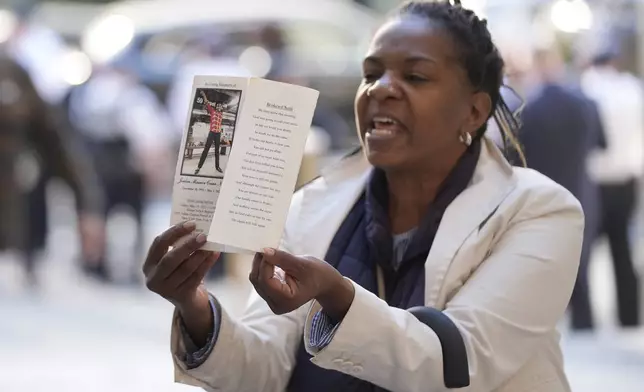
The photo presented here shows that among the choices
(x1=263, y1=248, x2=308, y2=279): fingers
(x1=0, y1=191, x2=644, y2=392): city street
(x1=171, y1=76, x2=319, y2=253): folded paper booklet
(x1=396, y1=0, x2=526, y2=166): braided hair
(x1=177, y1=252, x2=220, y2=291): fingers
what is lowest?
(x1=0, y1=191, x2=644, y2=392): city street

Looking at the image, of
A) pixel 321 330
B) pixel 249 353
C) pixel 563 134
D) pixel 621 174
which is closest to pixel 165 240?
pixel 321 330

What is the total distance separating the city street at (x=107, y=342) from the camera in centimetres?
666

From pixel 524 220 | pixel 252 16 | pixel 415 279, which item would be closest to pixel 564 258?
pixel 524 220

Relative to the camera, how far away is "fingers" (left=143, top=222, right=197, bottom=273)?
2408 millimetres

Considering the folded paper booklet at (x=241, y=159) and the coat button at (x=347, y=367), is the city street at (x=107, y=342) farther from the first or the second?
the folded paper booklet at (x=241, y=159)

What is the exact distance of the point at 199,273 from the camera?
2.52 metres

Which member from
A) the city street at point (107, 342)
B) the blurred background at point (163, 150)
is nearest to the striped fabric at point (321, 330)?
the blurred background at point (163, 150)

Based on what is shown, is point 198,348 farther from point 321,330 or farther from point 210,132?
point 210,132

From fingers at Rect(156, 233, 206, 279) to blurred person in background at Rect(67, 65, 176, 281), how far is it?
812 centimetres

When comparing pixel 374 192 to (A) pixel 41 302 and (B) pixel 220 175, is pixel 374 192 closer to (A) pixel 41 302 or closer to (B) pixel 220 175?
(B) pixel 220 175

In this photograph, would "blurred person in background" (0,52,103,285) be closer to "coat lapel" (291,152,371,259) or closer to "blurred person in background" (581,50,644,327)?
"blurred person in background" (581,50,644,327)

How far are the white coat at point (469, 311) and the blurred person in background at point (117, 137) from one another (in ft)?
25.4

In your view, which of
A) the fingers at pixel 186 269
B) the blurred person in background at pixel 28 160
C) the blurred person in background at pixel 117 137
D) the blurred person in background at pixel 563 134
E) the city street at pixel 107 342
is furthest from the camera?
the blurred person in background at pixel 117 137

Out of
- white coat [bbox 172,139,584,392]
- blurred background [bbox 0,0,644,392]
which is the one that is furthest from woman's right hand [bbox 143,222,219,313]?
blurred background [bbox 0,0,644,392]
